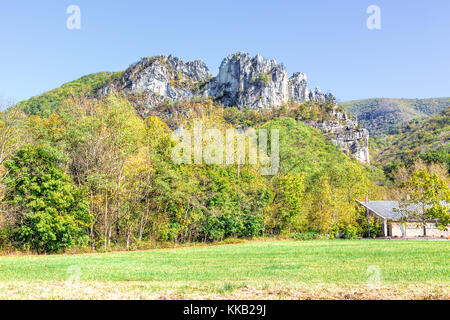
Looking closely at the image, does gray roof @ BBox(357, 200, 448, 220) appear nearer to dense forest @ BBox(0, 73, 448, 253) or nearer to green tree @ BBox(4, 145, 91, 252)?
dense forest @ BBox(0, 73, 448, 253)

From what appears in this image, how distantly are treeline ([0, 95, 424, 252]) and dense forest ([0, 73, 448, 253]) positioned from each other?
9 centimetres

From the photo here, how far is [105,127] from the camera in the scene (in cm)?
3191

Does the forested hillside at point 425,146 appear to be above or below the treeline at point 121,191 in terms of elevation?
above

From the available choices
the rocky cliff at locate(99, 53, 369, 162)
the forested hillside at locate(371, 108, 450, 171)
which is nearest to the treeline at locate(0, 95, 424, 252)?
the forested hillside at locate(371, 108, 450, 171)

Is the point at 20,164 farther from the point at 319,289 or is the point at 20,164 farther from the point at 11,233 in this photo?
the point at 319,289

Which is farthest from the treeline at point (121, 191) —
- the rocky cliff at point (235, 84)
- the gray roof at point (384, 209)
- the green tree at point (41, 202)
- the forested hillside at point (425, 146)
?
the rocky cliff at point (235, 84)

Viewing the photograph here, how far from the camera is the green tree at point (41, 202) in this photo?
90.4 ft

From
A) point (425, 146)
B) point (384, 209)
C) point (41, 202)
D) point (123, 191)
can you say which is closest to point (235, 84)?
point (425, 146)

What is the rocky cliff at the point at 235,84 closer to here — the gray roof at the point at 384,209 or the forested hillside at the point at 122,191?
the gray roof at the point at 384,209

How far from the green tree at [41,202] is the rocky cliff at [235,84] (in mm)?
105313

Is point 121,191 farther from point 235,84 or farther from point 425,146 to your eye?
point 235,84

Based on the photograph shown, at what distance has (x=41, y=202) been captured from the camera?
27.5 m

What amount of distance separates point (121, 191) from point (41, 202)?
660 centimetres

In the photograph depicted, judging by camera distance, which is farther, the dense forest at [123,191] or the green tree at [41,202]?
the dense forest at [123,191]
